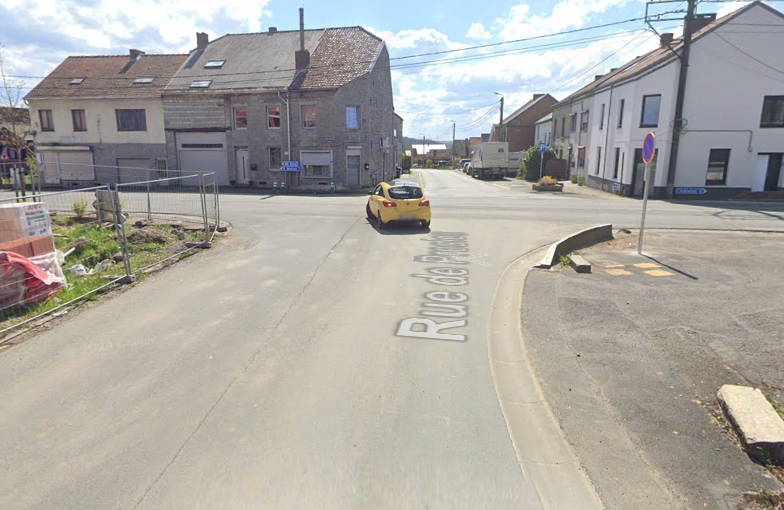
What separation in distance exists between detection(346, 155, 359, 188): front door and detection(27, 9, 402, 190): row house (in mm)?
69

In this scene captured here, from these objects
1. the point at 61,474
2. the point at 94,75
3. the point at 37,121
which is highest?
the point at 94,75

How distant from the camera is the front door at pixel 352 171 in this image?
105 ft

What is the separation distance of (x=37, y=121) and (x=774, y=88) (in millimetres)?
47637

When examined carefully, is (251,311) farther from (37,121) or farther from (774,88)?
(37,121)

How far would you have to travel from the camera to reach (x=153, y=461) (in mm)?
3660

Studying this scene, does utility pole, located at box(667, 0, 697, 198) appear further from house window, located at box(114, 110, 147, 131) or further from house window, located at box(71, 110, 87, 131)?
house window, located at box(71, 110, 87, 131)

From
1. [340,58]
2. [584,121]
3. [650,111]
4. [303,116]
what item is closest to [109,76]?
[303,116]

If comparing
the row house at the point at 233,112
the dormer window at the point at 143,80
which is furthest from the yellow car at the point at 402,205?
the dormer window at the point at 143,80

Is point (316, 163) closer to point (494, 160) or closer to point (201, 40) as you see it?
point (201, 40)

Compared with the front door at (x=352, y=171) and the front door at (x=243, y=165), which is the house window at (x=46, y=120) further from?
the front door at (x=352, y=171)

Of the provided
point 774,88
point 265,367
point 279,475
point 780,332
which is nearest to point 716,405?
point 780,332

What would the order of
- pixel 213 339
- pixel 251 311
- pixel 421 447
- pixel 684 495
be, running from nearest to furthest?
1. pixel 684 495
2. pixel 421 447
3. pixel 213 339
4. pixel 251 311

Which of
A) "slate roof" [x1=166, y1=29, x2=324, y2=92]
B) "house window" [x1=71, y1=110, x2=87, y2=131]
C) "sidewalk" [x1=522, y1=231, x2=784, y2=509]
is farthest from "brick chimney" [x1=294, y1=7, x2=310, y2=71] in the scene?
"sidewalk" [x1=522, y1=231, x2=784, y2=509]

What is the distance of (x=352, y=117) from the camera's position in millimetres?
32188
